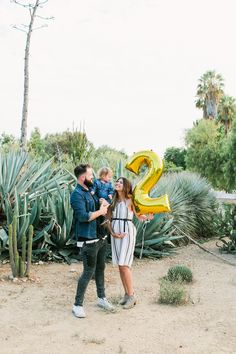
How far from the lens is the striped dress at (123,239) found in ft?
21.1

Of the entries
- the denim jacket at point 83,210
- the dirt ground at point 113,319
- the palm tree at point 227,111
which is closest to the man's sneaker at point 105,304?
the dirt ground at point 113,319

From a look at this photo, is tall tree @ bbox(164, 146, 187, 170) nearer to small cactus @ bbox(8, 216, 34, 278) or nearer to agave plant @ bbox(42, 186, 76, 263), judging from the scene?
agave plant @ bbox(42, 186, 76, 263)

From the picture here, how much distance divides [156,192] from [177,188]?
2.50 metres

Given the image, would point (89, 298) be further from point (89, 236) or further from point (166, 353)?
point (166, 353)

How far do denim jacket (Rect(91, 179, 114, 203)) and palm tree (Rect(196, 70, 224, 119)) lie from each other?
4498 cm

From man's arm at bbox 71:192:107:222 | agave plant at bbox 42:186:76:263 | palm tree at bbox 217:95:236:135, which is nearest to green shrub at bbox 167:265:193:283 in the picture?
agave plant at bbox 42:186:76:263

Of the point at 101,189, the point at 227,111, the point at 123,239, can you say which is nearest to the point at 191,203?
the point at 101,189

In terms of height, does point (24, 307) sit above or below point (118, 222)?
below

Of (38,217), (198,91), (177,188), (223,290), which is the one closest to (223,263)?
(223,290)

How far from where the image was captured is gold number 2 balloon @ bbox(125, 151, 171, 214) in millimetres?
6582

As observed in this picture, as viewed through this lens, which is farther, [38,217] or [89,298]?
[38,217]

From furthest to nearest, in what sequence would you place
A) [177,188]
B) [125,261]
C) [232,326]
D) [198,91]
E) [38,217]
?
[198,91]
[177,188]
[38,217]
[125,261]
[232,326]

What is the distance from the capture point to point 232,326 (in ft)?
19.6

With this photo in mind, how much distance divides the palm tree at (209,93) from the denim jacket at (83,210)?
1808 inches
